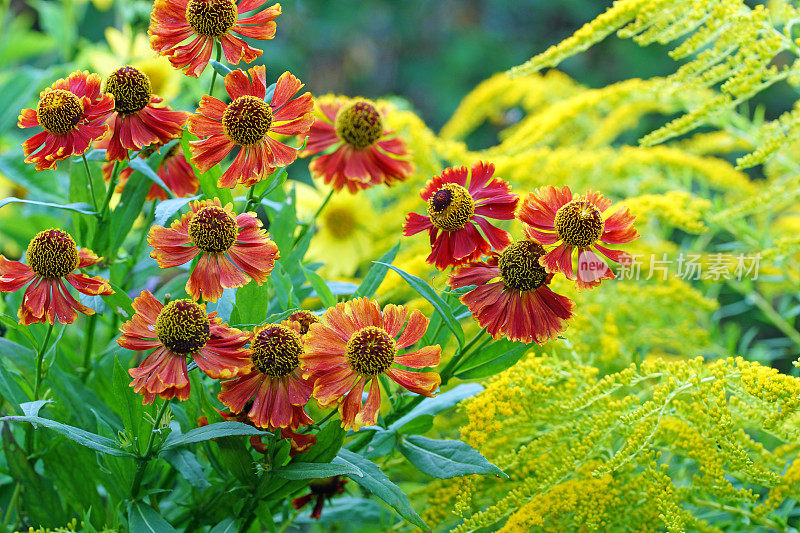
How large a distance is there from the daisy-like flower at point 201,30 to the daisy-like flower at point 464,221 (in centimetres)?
15

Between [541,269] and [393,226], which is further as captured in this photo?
[393,226]

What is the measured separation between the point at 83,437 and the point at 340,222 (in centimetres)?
55

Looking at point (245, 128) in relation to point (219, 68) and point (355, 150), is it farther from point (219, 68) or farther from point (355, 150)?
point (355, 150)

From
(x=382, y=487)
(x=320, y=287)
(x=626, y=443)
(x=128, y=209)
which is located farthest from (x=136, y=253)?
(x=626, y=443)

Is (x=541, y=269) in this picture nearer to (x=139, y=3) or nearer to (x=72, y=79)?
(x=72, y=79)

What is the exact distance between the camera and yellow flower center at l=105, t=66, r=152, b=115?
17.3 inches

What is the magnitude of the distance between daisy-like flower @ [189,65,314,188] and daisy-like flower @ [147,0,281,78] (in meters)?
0.02

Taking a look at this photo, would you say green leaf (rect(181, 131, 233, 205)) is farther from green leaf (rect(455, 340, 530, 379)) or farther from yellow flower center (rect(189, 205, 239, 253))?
green leaf (rect(455, 340, 530, 379))

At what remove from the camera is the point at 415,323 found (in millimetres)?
414

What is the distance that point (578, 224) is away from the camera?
1.31 ft

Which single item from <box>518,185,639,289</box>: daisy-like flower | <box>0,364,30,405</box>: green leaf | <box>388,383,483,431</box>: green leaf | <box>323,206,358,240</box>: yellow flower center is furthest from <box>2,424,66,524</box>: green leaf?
<box>323,206,358,240</box>: yellow flower center

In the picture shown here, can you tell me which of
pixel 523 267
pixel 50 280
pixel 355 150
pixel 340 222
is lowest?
pixel 50 280

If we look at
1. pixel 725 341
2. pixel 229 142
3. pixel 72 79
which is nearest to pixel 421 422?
pixel 229 142

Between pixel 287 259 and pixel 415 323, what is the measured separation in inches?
5.7
